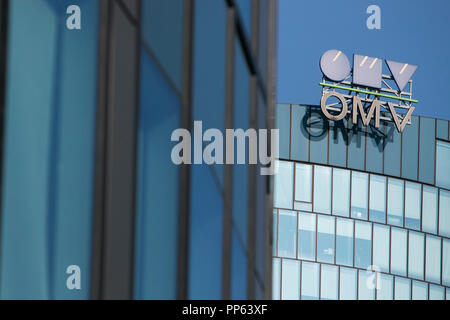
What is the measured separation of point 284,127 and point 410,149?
8.04 metres

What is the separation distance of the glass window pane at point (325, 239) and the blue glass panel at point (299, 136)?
3.85 m

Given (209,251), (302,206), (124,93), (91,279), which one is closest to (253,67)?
(209,251)

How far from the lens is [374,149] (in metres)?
62.1

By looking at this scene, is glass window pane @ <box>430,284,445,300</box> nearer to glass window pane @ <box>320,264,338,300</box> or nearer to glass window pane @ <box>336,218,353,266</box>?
glass window pane @ <box>336,218,353,266</box>

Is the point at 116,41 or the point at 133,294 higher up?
the point at 116,41

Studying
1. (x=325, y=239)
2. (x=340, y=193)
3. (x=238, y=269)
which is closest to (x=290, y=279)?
(x=325, y=239)

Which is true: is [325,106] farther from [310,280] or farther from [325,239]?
[310,280]

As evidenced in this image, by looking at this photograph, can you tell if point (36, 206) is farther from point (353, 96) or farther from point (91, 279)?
point (353, 96)

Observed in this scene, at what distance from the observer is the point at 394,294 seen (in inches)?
2398

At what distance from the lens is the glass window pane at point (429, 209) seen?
203 ft

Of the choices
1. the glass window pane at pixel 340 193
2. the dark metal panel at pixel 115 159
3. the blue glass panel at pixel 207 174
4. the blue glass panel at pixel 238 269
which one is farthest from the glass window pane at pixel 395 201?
the dark metal panel at pixel 115 159

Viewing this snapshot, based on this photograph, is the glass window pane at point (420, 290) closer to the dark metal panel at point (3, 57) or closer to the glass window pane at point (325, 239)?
the glass window pane at point (325, 239)

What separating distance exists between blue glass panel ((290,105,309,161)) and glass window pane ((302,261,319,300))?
637 cm
